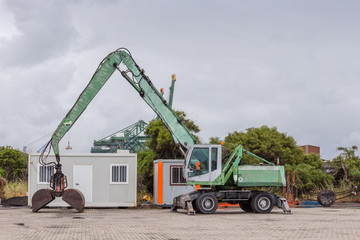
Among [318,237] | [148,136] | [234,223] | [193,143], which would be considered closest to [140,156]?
[148,136]

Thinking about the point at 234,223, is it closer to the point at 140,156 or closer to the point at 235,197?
the point at 235,197

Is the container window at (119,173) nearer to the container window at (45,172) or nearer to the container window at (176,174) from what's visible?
the container window at (176,174)

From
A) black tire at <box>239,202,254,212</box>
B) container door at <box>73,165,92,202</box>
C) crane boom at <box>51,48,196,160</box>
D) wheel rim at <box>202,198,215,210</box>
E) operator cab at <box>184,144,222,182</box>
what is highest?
crane boom at <box>51,48,196,160</box>

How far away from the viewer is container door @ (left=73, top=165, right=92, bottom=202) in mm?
24875

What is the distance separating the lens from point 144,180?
3161cm

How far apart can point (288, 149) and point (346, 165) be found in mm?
5079

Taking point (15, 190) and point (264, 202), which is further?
point (15, 190)

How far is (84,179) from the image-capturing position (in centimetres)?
2500

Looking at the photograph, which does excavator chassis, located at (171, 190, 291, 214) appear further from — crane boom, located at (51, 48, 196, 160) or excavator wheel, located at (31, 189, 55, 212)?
excavator wheel, located at (31, 189, 55, 212)

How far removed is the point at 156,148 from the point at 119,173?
6795 millimetres

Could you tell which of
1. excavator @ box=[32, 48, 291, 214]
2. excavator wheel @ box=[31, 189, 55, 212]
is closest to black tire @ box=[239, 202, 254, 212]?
excavator @ box=[32, 48, 291, 214]

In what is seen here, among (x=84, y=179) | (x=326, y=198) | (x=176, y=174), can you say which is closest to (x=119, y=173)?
(x=84, y=179)

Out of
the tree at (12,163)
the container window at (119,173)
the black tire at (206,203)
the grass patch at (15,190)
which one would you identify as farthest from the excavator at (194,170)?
the tree at (12,163)

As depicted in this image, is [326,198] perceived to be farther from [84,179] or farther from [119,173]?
[84,179]
